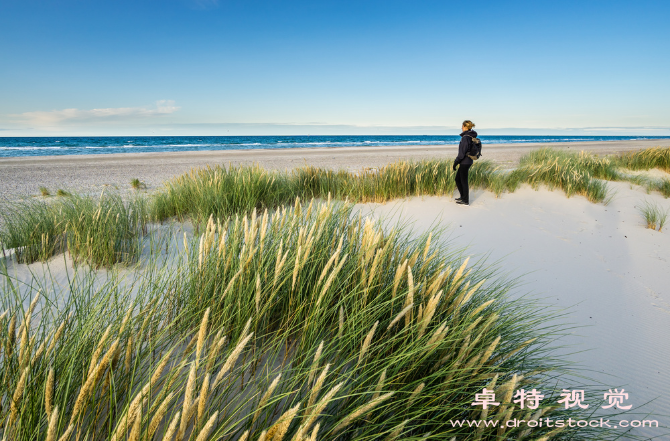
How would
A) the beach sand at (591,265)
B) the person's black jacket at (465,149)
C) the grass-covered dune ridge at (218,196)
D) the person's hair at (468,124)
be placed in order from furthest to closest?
the person's hair at (468,124)
the person's black jacket at (465,149)
the grass-covered dune ridge at (218,196)
the beach sand at (591,265)

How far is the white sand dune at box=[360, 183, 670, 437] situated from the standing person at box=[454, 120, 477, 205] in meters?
0.26

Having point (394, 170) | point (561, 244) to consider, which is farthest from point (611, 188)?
point (394, 170)

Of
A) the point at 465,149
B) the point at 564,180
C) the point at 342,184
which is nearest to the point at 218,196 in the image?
the point at 342,184

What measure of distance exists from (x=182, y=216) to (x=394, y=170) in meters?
4.18

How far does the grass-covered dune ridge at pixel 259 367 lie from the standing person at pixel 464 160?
15.6ft

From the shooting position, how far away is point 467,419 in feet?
4.11

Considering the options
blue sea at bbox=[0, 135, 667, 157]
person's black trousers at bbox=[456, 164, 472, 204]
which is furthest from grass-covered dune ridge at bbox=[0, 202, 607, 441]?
blue sea at bbox=[0, 135, 667, 157]

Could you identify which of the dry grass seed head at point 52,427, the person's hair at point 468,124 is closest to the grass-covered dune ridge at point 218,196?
the person's hair at point 468,124

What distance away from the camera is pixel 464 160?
6293 mm

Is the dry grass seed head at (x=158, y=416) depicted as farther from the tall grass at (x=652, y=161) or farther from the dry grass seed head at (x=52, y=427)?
the tall grass at (x=652, y=161)

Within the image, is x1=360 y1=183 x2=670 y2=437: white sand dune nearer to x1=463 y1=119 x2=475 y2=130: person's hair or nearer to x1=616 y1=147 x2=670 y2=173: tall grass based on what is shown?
x1=463 y1=119 x2=475 y2=130: person's hair

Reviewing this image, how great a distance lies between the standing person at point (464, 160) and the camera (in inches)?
246

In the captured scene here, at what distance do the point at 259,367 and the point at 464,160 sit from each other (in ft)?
19.5

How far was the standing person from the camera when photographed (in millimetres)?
6238
